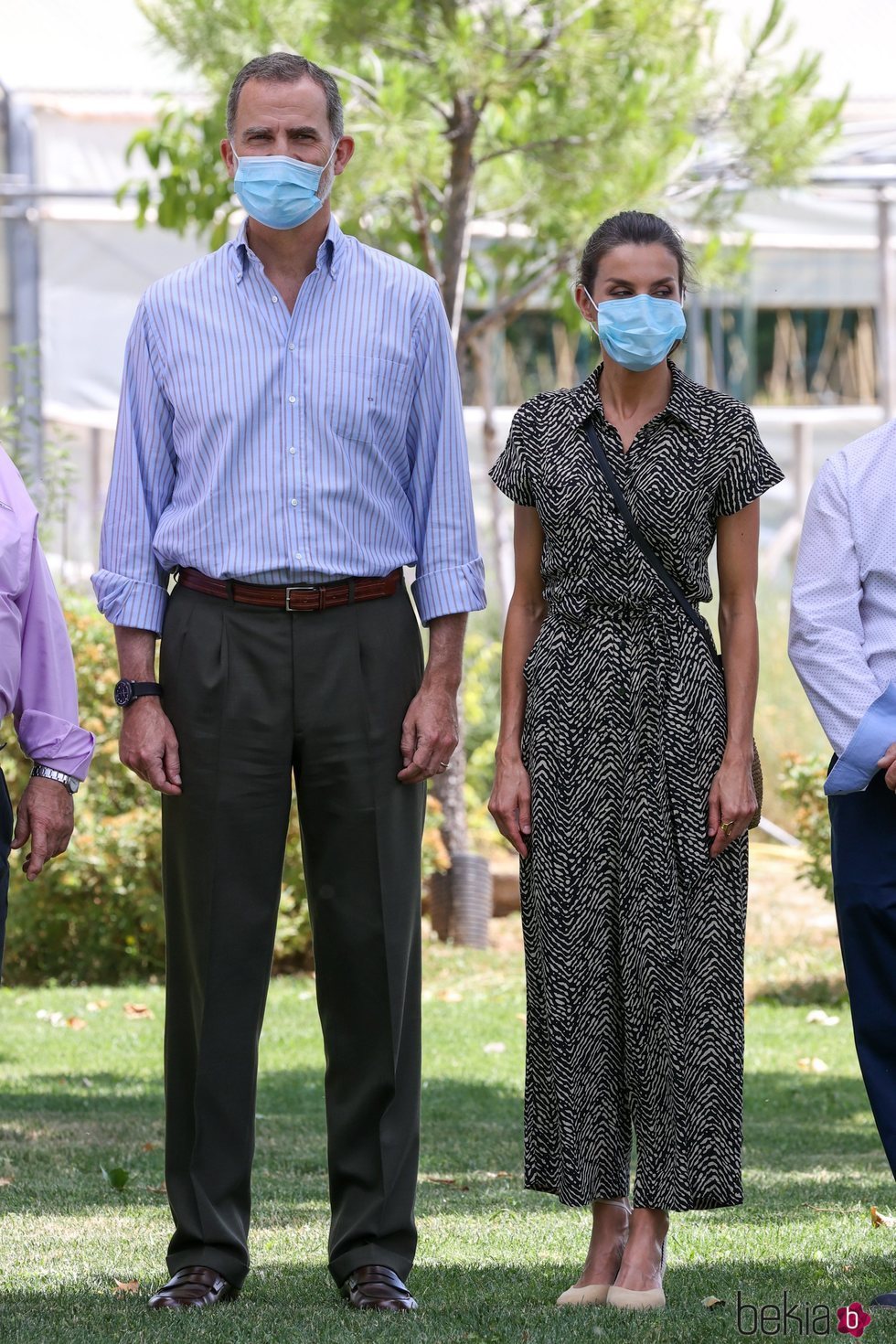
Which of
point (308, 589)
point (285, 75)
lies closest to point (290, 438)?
point (308, 589)

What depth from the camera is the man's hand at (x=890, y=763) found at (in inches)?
135

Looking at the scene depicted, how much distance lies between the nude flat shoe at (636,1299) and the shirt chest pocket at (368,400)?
5.65 ft

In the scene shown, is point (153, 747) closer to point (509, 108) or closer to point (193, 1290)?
point (193, 1290)

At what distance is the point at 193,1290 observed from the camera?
346cm

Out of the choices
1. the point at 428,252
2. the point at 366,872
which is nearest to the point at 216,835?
the point at 366,872

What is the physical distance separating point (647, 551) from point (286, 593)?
28.1 inches

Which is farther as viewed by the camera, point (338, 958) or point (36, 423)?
point (36, 423)

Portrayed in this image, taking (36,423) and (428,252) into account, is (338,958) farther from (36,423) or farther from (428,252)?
(428,252)

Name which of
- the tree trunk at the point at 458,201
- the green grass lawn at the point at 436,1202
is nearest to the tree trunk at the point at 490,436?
the tree trunk at the point at 458,201

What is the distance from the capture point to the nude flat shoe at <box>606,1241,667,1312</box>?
11.3ft

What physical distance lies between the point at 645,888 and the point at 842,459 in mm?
964

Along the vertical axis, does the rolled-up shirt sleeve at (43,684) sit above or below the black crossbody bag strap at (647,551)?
below

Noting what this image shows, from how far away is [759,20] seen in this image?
9648mm

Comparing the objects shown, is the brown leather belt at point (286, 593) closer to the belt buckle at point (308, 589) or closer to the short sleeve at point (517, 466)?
the belt buckle at point (308, 589)
